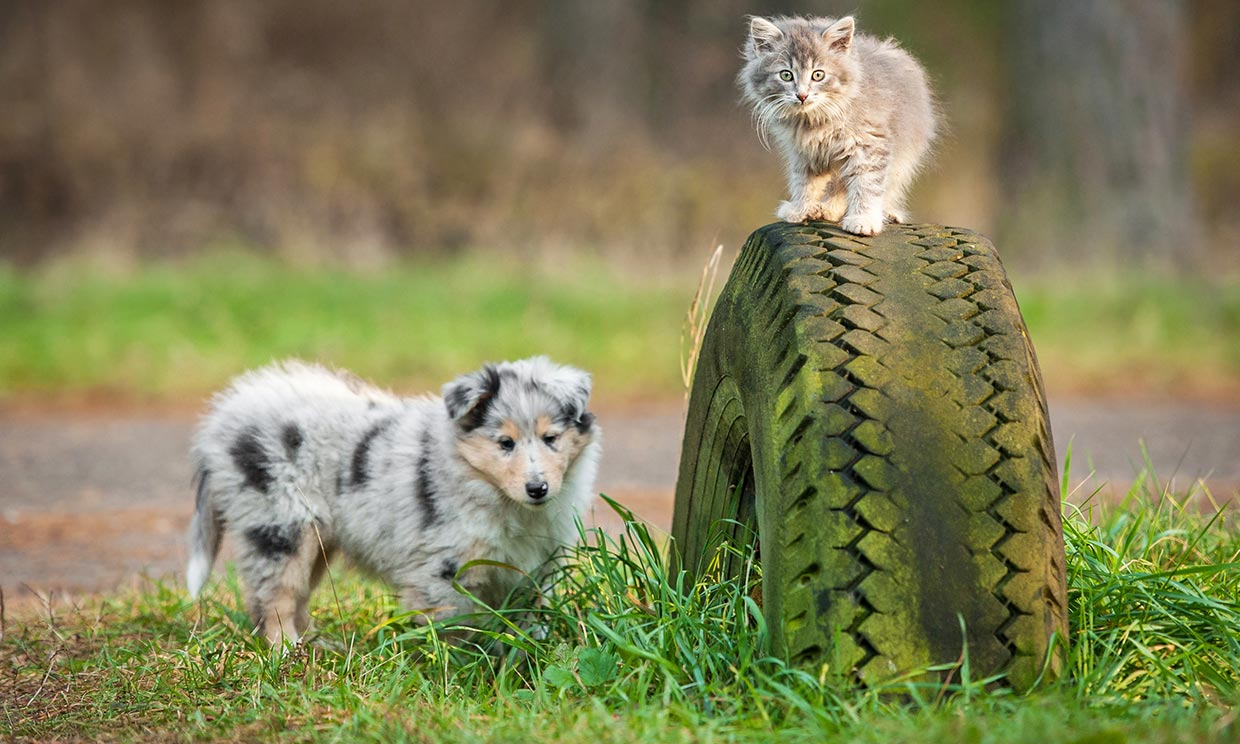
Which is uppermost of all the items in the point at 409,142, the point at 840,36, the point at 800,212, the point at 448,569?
the point at 409,142

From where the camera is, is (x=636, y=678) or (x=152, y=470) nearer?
(x=636, y=678)

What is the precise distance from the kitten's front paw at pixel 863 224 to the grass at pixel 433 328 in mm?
6677

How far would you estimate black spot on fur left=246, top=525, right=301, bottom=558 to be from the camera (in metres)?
4.94

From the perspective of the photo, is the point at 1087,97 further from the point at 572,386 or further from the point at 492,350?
the point at 572,386

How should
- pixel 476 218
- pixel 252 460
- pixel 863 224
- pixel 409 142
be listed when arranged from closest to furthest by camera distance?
pixel 863 224, pixel 252 460, pixel 476 218, pixel 409 142

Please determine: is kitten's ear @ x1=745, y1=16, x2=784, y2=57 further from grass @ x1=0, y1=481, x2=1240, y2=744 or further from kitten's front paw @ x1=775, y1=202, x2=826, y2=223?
grass @ x1=0, y1=481, x2=1240, y2=744

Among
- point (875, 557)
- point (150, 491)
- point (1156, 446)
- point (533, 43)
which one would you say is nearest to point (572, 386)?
point (875, 557)

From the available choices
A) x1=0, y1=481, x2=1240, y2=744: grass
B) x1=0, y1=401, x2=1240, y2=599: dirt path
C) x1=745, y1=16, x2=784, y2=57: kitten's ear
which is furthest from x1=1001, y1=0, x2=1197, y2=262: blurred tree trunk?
x1=745, y1=16, x2=784, y2=57: kitten's ear

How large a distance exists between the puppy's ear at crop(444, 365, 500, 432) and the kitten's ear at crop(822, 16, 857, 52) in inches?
66.2

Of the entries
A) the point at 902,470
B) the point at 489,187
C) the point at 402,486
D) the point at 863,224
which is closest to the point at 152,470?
the point at 402,486

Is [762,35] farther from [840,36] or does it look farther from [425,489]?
[425,489]

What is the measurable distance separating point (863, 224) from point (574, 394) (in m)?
1.38

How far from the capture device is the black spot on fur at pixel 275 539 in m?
4.94

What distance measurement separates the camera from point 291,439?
5105 mm
